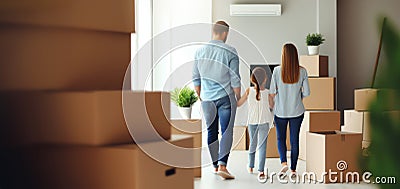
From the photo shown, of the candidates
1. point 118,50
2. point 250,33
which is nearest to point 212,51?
point 118,50

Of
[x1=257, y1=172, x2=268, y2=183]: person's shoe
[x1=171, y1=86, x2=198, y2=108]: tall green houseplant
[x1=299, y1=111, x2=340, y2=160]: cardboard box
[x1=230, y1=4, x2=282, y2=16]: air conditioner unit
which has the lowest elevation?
[x1=257, y1=172, x2=268, y2=183]: person's shoe

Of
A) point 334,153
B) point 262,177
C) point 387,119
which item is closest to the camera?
point 387,119

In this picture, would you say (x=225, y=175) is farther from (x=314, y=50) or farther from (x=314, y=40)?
(x=314, y=40)

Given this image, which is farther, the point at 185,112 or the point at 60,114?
the point at 185,112

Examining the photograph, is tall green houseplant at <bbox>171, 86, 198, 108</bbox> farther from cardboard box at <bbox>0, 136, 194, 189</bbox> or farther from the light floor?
cardboard box at <bbox>0, 136, 194, 189</bbox>

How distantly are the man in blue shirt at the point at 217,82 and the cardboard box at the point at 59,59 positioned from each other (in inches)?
89.5

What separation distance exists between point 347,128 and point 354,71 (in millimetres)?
2415

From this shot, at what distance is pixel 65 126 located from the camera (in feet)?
5.47

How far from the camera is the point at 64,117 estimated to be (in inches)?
65.7

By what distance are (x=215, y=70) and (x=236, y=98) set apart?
0.28 metres

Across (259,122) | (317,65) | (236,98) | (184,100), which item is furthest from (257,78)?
(317,65)

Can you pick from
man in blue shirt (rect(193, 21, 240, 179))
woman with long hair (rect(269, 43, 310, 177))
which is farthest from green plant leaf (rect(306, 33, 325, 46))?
man in blue shirt (rect(193, 21, 240, 179))

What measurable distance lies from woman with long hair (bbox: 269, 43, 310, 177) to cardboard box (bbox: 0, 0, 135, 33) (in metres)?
2.61

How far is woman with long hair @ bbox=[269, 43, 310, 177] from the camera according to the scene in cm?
440
